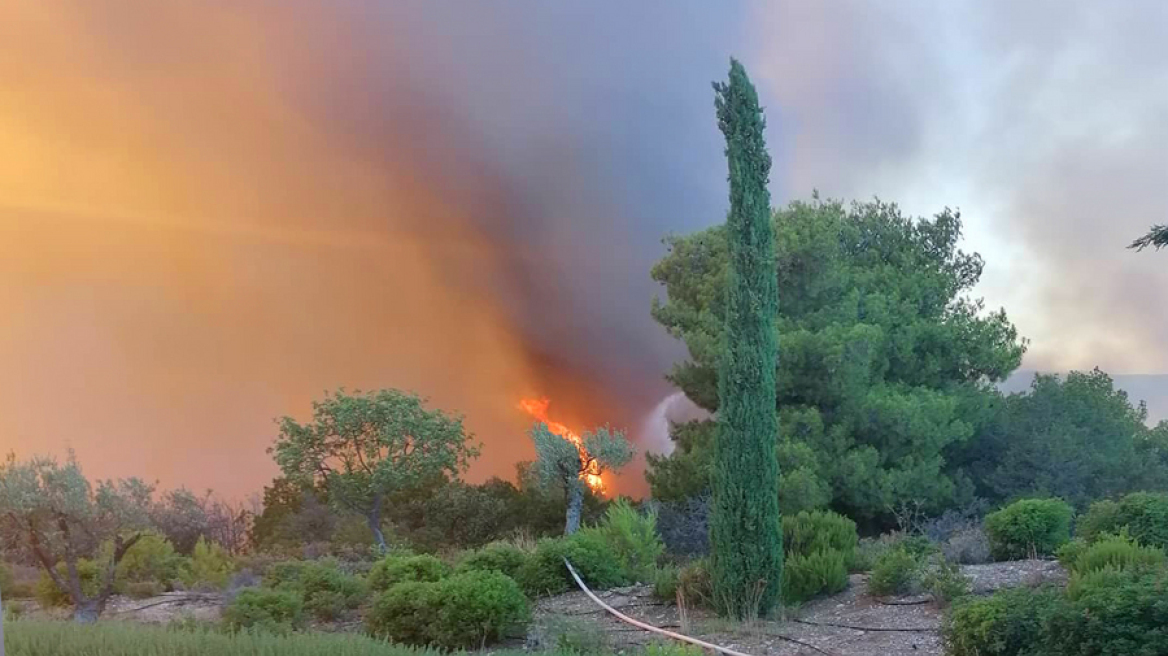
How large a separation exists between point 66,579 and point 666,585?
240 inches

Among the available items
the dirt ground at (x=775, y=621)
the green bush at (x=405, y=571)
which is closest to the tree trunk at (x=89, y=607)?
the dirt ground at (x=775, y=621)

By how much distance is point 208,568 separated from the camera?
11602 mm

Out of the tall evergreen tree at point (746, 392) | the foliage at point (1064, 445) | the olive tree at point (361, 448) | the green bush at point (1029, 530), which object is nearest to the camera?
the tall evergreen tree at point (746, 392)

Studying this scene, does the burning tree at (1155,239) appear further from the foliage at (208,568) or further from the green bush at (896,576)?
the foliage at (208,568)

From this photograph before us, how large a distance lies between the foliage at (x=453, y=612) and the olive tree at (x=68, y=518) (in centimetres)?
321

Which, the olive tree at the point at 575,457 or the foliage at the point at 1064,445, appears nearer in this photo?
the olive tree at the point at 575,457

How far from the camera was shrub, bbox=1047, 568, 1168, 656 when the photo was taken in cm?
509

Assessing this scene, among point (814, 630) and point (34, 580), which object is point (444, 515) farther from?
point (814, 630)

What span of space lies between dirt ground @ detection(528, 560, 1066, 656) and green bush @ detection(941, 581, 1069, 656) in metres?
0.82

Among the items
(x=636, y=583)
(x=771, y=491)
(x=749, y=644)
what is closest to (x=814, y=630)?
(x=749, y=644)

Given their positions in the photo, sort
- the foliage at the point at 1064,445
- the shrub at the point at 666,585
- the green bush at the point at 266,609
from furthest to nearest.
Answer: the foliage at the point at 1064,445
the shrub at the point at 666,585
the green bush at the point at 266,609

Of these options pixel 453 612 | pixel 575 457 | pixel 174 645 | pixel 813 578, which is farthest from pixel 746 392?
pixel 575 457

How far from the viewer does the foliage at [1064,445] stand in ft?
60.1

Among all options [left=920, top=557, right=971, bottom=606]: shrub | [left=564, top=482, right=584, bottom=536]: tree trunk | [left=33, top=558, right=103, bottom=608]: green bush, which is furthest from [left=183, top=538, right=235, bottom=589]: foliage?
[left=920, top=557, right=971, bottom=606]: shrub
